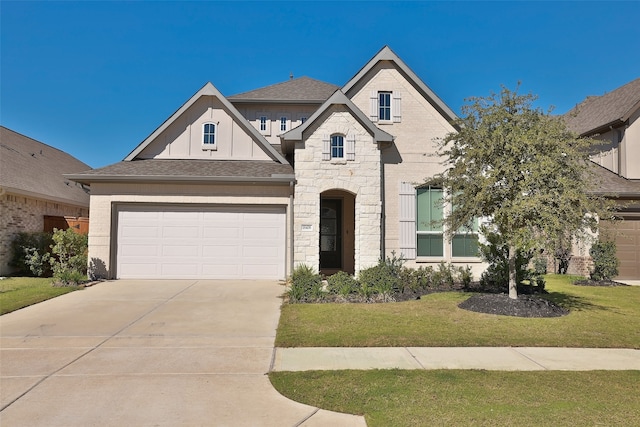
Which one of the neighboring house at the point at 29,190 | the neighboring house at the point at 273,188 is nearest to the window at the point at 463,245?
the neighboring house at the point at 273,188

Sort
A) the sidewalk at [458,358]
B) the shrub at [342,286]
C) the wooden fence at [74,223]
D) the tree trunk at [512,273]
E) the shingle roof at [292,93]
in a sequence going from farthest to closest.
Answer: the shingle roof at [292,93], the wooden fence at [74,223], the shrub at [342,286], the tree trunk at [512,273], the sidewalk at [458,358]

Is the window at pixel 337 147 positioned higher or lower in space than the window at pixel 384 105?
lower

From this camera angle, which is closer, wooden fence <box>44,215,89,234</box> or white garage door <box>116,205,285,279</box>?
white garage door <box>116,205,285,279</box>

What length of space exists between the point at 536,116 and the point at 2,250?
17.5 metres

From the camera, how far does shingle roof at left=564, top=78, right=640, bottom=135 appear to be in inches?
679

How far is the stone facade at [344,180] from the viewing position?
13.6m

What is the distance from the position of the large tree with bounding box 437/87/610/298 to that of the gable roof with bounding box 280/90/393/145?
4063 millimetres

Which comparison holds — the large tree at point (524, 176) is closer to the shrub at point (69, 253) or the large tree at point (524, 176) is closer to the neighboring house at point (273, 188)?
the neighboring house at point (273, 188)

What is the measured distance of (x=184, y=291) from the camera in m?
11.9

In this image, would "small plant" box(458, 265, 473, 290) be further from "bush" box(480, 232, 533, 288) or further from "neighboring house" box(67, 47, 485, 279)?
"bush" box(480, 232, 533, 288)

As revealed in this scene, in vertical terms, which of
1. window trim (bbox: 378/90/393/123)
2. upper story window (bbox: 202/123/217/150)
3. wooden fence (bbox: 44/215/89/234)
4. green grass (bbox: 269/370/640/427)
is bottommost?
green grass (bbox: 269/370/640/427)

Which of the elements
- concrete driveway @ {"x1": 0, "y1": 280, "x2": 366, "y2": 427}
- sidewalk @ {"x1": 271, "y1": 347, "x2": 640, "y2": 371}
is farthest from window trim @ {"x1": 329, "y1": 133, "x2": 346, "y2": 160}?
sidewalk @ {"x1": 271, "y1": 347, "x2": 640, "y2": 371}

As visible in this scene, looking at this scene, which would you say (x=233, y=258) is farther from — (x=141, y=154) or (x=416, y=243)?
(x=416, y=243)

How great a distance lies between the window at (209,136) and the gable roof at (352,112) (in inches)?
128
